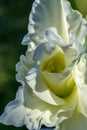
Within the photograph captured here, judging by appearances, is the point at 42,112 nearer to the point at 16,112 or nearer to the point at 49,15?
the point at 16,112

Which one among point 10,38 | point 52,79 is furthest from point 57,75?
point 10,38

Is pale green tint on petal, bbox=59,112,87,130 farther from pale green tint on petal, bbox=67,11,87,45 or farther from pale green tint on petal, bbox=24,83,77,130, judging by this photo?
pale green tint on petal, bbox=67,11,87,45

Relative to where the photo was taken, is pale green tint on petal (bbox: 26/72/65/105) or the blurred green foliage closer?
pale green tint on petal (bbox: 26/72/65/105)

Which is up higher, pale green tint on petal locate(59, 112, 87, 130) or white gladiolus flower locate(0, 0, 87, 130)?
white gladiolus flower locate(0, 0, 87, 130)

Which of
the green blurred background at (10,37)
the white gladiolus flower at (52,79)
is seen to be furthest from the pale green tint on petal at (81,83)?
the green blurred background at (10,37)

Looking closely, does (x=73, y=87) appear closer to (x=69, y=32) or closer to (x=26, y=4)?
(x=69, y=32)

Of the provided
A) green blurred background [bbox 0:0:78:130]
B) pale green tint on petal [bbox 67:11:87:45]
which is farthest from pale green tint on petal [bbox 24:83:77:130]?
green blurred background [bbox 0:0:78:130]
